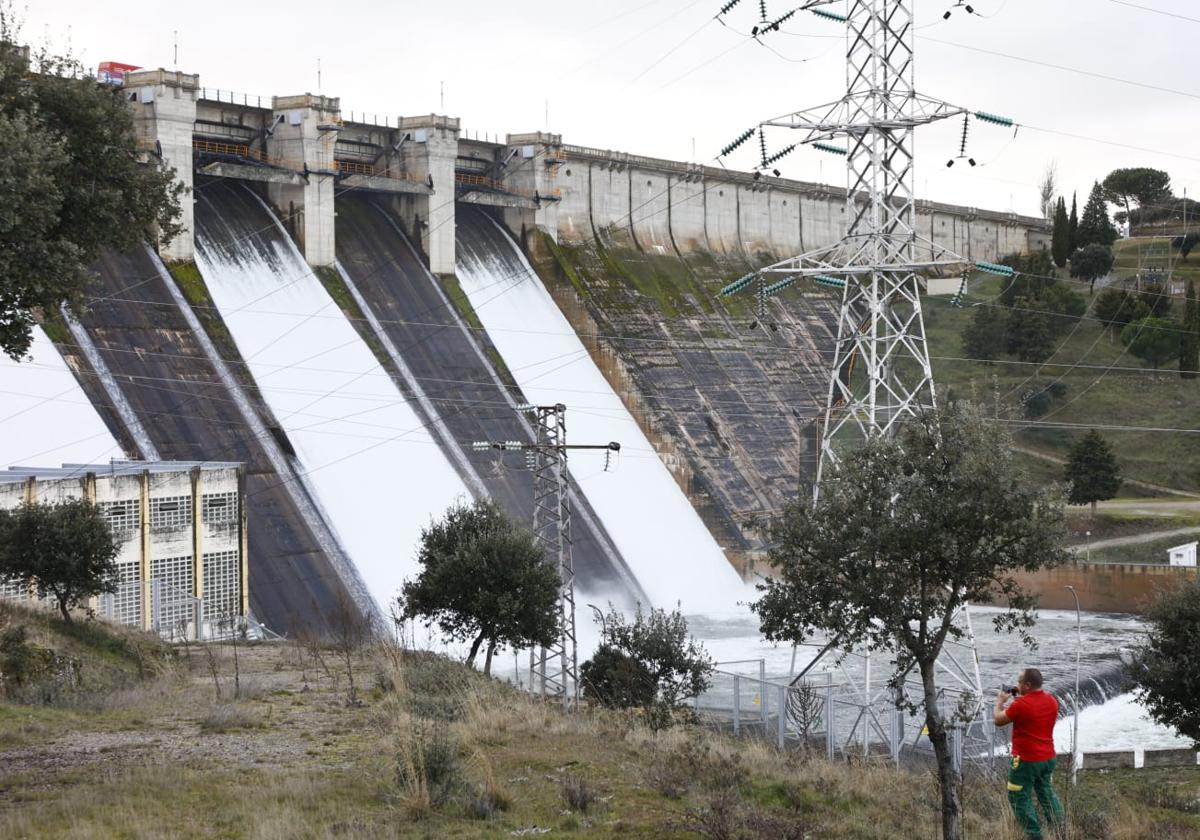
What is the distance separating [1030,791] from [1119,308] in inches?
2275

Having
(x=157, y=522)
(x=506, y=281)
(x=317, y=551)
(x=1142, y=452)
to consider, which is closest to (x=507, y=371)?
(x=506, y=281)

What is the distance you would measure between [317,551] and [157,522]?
13.7 feet

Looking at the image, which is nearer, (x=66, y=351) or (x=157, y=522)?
(x=157, y=522)

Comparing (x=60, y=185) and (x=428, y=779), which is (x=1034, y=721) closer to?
(x=428, y=779)

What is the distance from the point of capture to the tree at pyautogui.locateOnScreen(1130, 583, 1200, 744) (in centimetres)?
2019

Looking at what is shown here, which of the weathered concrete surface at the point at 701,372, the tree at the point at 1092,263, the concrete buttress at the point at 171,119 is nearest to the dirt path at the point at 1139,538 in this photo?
the weathered concrete surface at the point at 701,372

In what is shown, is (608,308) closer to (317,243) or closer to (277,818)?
(317,243)

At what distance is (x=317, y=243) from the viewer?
123ft

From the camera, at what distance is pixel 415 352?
37281 mm

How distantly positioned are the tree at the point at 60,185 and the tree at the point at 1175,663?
1527 centimetres

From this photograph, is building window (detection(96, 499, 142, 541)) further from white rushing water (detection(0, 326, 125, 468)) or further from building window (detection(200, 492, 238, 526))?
white rushing water (detection(0, 326, 125, 468))

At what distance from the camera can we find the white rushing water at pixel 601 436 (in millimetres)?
36969

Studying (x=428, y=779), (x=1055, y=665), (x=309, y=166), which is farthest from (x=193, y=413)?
(x=428, y=779)

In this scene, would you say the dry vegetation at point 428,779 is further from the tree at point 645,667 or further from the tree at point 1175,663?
the tree at point 645,667
